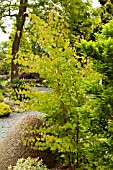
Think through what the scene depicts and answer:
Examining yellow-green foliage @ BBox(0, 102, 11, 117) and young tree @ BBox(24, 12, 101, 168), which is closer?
young tree @ BBox(24, 12, 101, 168)

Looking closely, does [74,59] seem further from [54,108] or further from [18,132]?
[18,132]

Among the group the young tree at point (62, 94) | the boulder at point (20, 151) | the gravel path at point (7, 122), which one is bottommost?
the gravel path at point (7, 122)

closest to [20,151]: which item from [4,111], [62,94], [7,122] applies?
[62,94]

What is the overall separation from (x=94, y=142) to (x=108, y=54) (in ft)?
3.40

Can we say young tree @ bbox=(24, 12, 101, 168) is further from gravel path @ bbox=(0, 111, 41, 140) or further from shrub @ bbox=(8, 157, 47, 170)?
gravel path @ bbox=(0, 111, 41, 140)

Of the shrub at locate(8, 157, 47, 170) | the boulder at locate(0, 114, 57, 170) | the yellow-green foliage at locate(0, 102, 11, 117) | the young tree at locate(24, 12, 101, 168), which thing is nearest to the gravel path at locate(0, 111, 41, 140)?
the yellow-green foliage at locate(0, 102, 11, 117)

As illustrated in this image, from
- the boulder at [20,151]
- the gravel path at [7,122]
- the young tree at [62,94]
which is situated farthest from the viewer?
the gravel path at [7,122]

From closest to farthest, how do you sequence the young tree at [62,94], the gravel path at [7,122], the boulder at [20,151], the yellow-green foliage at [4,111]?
the young tree at [62,94]
the boulder at [20,151]
the gravel path at [7,122]
the yellow-green foliage at [4,111]

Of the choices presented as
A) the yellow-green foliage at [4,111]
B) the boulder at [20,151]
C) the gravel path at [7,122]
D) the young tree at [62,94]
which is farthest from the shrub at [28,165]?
the yellow-green foliage at [4,111]

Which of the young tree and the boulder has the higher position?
the young tree

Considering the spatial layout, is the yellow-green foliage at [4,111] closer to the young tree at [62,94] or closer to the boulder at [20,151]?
the boulder at [20,151]

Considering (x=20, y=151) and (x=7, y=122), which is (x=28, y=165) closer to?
(x=20, y=151)

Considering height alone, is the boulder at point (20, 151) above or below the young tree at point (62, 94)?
below

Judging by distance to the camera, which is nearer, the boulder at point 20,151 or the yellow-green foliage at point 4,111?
the boulder at point 20,151
